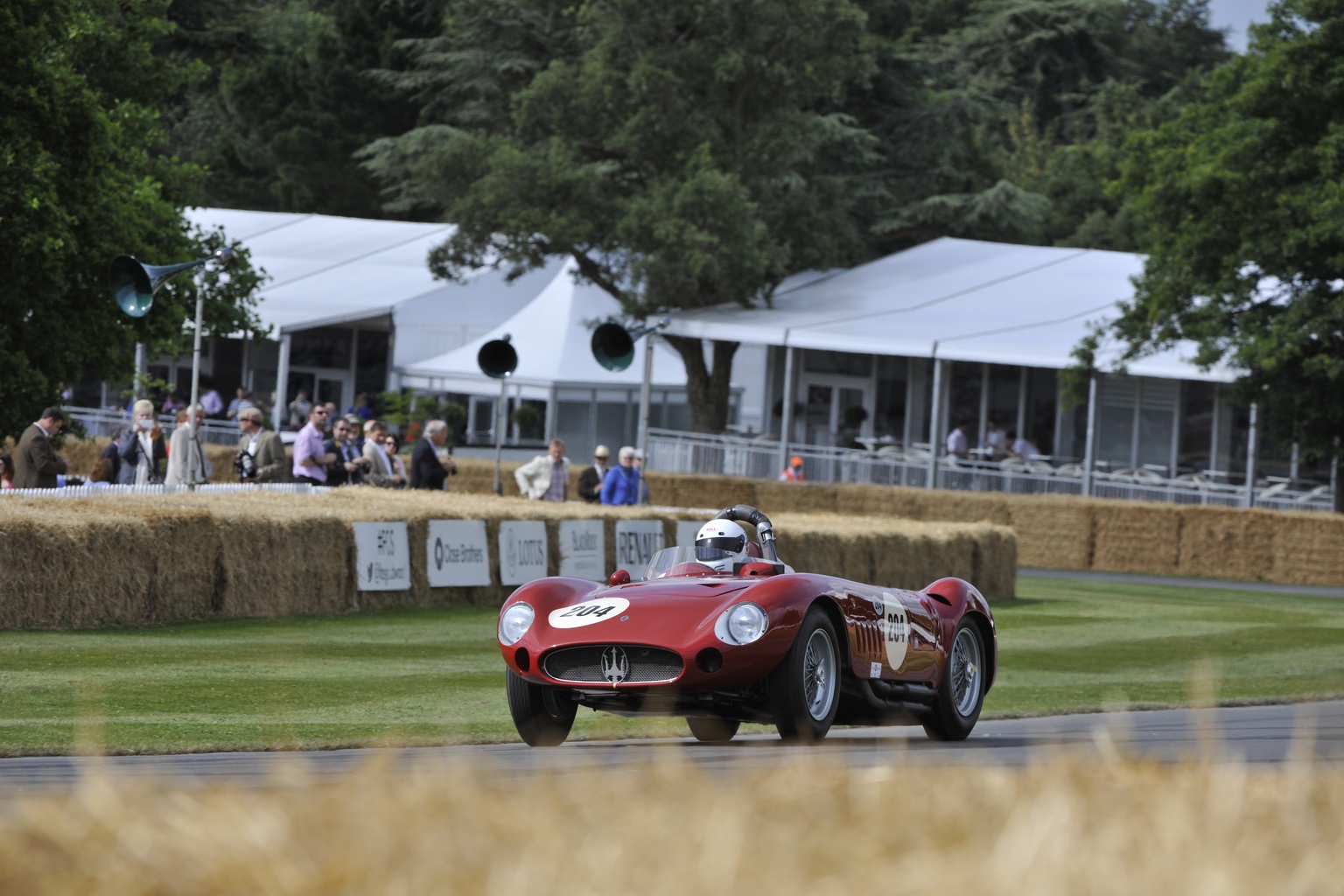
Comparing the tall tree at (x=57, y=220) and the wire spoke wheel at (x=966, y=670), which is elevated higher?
the tall tree at (x=57, y=220)

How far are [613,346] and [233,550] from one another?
921cm

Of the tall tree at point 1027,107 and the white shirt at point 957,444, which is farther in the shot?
the tall tree at point 1027,107

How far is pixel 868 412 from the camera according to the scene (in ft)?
162

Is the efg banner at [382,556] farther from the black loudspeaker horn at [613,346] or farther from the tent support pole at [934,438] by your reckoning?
the tent support pole at [934,438]

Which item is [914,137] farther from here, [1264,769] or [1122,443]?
[1264,769]

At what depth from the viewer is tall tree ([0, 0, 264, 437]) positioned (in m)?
22.5

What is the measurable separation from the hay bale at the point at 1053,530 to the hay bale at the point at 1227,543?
177 centimetres

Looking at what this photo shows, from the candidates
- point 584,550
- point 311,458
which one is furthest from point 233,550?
point 584,550

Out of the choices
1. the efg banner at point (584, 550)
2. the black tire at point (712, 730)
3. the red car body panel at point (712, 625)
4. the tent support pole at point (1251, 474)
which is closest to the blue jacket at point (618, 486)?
the efg banner at point (584, 550)

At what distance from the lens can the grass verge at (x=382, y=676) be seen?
10.1 meters

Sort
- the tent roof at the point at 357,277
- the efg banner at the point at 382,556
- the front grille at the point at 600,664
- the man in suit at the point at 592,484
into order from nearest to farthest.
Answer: the front grille at the point at 600,664 → the efg banner at the point at 382,556 → the man in suit at the point at 592,484 → the tent roof at the point at 357,277

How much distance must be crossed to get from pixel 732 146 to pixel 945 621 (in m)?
37.8

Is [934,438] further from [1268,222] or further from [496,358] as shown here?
[496,358]

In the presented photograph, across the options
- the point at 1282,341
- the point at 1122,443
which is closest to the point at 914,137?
the point at 1122,443
